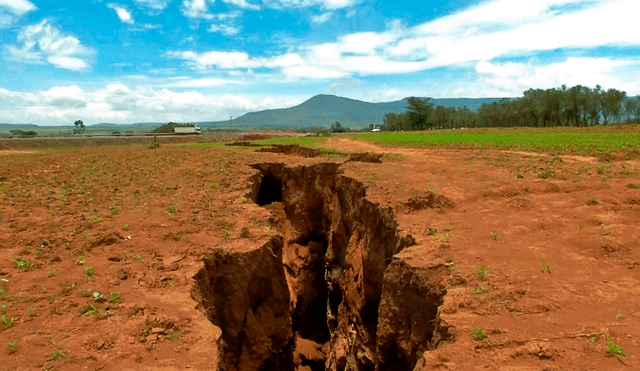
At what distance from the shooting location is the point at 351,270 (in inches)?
567

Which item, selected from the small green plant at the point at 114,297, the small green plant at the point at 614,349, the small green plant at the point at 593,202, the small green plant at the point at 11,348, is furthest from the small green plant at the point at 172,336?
the small green plant at the point at 593,202

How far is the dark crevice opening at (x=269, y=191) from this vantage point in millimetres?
20266

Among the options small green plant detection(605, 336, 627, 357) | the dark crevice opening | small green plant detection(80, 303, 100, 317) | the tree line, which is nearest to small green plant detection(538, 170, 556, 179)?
small green plant detection(605, 336, 627, 357)

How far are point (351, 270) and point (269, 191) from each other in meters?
7.61

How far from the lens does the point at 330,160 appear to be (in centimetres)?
1992

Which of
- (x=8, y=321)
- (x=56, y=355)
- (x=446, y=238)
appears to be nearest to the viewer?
(x=56, y=355)

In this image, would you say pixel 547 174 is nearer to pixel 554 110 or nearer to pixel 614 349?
pixel 614 349

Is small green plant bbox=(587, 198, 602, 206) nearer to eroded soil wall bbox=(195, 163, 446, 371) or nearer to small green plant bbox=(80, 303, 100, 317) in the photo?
eroded soil wall bbox=(195, 163, 446, 371)

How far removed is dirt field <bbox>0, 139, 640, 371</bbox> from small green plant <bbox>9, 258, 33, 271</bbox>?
0.05 metres

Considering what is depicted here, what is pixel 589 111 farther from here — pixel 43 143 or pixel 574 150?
pixel 43 143

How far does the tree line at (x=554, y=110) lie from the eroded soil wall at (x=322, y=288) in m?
53.2

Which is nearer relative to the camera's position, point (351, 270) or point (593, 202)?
point (593, 202)

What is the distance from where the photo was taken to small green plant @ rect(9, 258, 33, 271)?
753cm

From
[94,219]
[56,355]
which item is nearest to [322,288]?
[94,219]
